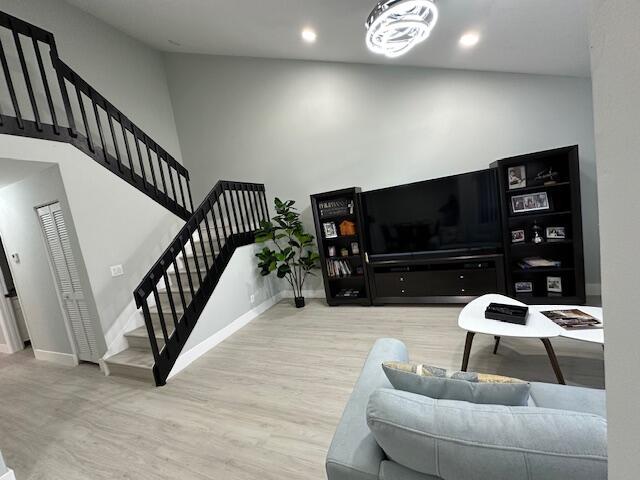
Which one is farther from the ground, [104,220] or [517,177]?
[104,220]

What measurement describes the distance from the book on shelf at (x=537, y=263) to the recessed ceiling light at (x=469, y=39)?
2446 millimetres

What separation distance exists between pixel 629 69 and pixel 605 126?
0.08 meters

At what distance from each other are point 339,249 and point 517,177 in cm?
244

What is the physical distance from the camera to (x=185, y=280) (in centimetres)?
361

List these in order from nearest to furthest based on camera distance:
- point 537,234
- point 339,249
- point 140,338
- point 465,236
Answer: point 140,338 → point 537,234 → point 465,236 → point 339,249

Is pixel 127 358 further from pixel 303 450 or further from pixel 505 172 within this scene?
pixel 505 172

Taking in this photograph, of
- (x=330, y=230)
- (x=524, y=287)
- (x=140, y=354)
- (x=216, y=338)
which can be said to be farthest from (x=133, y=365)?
(x=524, y=287)

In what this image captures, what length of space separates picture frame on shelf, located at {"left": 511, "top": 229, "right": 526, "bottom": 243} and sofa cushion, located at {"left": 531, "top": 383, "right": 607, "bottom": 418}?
238 cm

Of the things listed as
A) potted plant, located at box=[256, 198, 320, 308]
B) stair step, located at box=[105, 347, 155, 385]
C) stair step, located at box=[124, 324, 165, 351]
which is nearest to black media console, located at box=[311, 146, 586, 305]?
potted plant, located at box=[256, 198, 320, 308]

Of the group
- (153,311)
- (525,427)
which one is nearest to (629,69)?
(525,427)

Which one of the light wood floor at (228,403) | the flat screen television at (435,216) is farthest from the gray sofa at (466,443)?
the flat screen television at (435,216)

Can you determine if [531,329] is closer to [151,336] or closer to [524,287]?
[524,287]

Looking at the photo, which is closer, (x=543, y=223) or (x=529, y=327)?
(x=529, y=327)

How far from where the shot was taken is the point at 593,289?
10.6 feet
